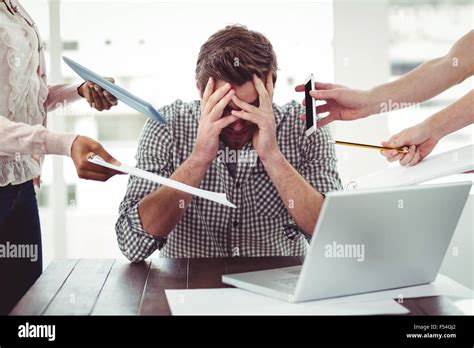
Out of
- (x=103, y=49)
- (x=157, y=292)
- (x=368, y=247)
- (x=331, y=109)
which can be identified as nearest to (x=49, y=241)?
(x=103, y=49)

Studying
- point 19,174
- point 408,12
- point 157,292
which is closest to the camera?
point 157,292

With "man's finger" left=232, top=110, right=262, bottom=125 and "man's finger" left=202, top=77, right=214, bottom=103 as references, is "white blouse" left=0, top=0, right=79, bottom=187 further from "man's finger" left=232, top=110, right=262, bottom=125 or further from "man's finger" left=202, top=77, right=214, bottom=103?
"man's finger" left=232, top=110, right=262, bottom=125

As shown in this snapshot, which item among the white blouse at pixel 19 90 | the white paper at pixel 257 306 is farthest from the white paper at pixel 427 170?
the white blouse at pixel 19 90

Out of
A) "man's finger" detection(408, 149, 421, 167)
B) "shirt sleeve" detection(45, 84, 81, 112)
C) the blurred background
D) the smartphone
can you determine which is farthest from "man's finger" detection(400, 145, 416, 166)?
the blurred background

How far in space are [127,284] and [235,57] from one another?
83 centimetres

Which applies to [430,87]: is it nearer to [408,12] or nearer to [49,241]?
[408,12]

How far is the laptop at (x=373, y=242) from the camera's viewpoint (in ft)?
3.38

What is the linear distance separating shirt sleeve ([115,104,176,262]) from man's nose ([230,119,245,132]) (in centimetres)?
21

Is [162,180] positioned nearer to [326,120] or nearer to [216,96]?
[216,96]

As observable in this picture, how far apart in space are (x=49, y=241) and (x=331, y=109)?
2.71m

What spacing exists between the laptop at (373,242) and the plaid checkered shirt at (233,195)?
67 centimetres

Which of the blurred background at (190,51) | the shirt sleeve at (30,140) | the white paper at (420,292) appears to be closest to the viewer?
the white paper at (420,292)

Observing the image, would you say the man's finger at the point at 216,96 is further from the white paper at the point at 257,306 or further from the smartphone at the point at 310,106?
the white paper at the point at 257,306
